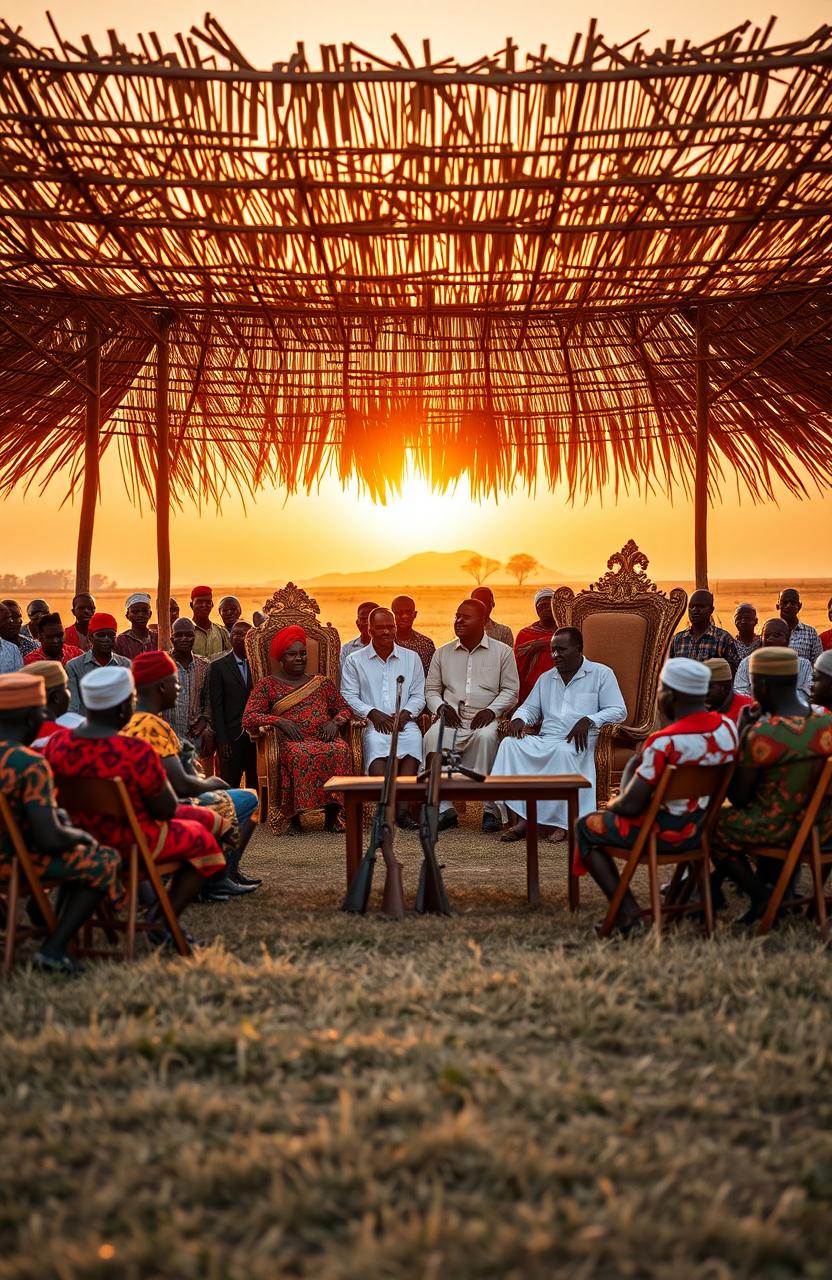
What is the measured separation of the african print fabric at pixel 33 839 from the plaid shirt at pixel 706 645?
5161 mm

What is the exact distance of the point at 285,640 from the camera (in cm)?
909

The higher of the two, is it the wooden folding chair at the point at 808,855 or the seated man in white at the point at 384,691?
the seated man in white at the point at 384,691

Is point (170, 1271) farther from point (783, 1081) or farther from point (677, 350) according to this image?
point (677, 350)

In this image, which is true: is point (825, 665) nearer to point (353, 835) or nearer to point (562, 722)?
point (353, 835)

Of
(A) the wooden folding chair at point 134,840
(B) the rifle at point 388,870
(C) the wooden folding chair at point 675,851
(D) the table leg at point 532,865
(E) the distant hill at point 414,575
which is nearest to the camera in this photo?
(A) the wooden folding chair at point 134,840

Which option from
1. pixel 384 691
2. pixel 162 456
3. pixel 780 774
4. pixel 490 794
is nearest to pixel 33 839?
pixel 490 794

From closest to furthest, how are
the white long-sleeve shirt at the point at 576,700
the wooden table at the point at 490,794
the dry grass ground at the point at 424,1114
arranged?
the dry grass ground at the point at 424,1114, the wooden table at the point at 490,794, the white long-sleeve shirt at the point at 576,700

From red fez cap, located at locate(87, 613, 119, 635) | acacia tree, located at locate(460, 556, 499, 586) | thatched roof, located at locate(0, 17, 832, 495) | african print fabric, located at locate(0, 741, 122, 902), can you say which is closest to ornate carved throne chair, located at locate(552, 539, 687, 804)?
thatched roof, located at locate(0, 17, 832, 495)

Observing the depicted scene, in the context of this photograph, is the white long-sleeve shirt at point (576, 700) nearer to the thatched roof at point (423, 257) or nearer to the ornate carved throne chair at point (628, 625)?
the ornate carved throne chair at point (628, 625)

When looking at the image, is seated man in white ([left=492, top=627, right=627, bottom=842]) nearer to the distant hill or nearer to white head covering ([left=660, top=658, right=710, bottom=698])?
white head covering ([left=660, top=658, right=710, bottom=698])

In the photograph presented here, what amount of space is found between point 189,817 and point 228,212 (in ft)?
16.5

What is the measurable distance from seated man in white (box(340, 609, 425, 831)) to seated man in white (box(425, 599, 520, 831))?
14cm

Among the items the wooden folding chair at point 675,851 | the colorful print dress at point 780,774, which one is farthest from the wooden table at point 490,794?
the colorful print dress at point 780,774

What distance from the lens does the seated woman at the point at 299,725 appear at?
8.66 metres
